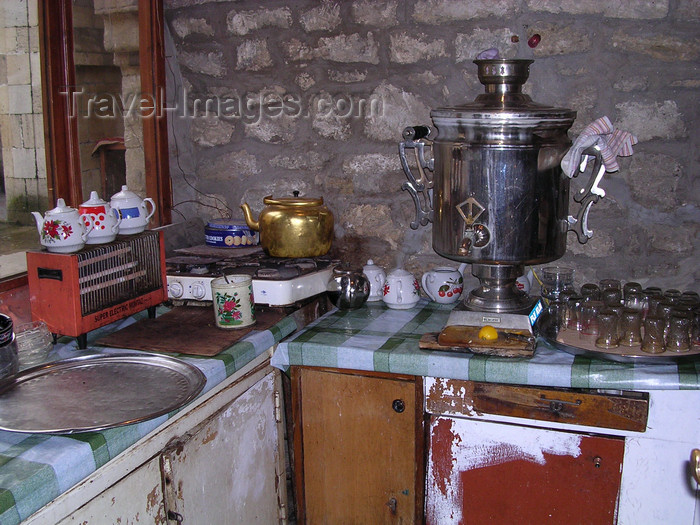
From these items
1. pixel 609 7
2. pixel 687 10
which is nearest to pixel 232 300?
pixel 609 7

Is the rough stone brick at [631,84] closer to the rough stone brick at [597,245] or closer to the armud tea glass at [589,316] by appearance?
the rough stone brick at [597,245]

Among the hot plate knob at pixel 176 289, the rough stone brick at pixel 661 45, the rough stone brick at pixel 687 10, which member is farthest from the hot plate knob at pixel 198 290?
the rough stone brick at pixel 687 10

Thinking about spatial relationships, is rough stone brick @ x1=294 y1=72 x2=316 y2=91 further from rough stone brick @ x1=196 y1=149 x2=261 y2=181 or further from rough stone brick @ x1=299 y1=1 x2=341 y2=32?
rough stone brick @ x1=196 y1=149 x2=261 y2=181

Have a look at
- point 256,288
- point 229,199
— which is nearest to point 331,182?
point 229,199

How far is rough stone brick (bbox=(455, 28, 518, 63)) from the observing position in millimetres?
2023

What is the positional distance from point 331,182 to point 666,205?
1023 mm

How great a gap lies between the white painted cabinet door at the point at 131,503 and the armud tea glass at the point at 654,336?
1.11 meters

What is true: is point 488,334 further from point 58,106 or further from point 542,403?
point 58,106

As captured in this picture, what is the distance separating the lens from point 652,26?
1.90m

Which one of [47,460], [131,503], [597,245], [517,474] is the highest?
[597,245]

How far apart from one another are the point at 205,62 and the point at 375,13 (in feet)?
2.02

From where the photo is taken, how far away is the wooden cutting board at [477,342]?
1.63 m

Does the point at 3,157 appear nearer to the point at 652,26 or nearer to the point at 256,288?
the point at 256,288

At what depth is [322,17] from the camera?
2.19 meters
